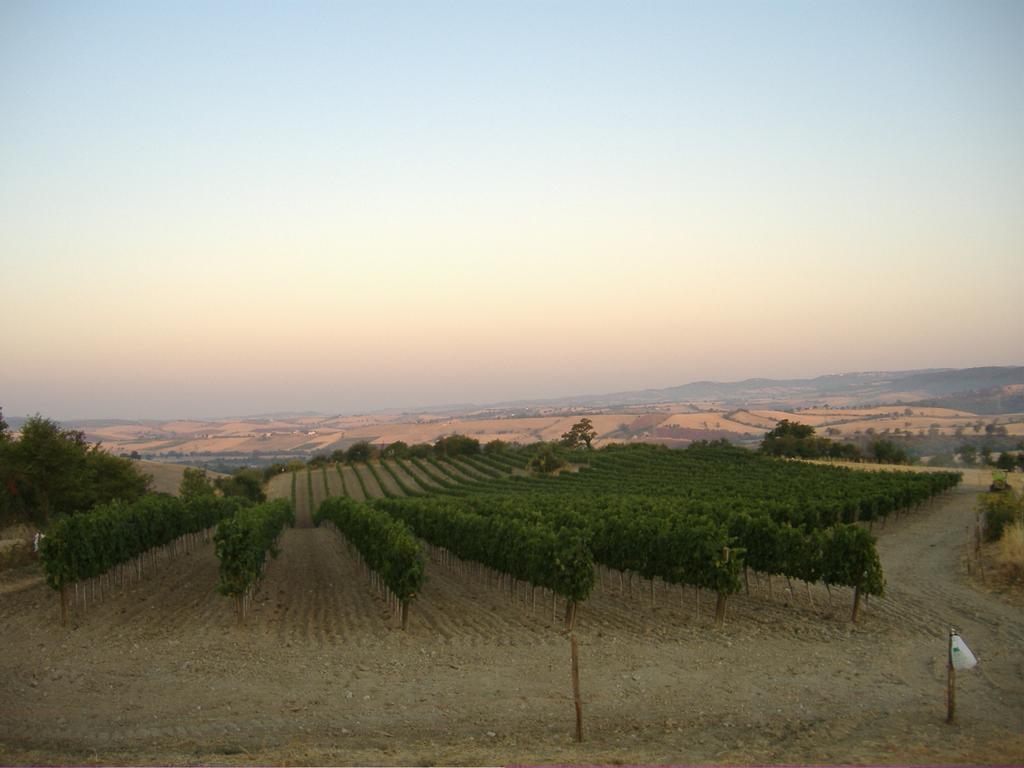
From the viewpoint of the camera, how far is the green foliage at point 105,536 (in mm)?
23969

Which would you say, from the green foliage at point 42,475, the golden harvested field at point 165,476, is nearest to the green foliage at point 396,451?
the golden harvested field at point 165,476

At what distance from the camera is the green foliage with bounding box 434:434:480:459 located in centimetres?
12862

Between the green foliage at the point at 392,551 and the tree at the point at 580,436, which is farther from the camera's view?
the tree at the point at 580,436

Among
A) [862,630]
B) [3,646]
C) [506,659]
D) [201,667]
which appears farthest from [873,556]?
[3,646]

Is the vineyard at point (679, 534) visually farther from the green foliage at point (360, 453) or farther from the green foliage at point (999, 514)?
the green foliage at point (360, 453)

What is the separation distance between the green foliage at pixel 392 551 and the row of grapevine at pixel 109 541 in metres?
9.13

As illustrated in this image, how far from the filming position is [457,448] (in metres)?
129

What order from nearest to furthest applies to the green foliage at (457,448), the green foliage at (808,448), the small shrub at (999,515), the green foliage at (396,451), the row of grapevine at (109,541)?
the row of grapevine at (109,541) < the small shrub at (999,515) < the green foliage at (808,448) < the green foliage at (457,448) < the green foliage at (396,451)

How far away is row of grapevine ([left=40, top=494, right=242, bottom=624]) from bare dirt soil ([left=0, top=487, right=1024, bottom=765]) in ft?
4.95

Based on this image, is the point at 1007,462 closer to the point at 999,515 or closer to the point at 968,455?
the point at 968,455

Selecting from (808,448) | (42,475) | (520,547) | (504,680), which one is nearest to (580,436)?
(808,448)

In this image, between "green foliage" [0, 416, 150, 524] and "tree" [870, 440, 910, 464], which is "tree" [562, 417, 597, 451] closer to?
"tree" [870, 440, 910, 464]

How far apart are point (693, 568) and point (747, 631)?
2.87m

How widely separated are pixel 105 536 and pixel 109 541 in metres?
0.39
